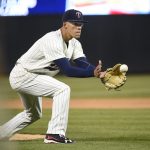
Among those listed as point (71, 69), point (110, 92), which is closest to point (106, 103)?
point (110, 92)

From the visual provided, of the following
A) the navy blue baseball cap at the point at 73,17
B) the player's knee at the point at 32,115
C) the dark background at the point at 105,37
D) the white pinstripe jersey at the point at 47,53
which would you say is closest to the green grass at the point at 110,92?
the dark background at the point at 105,37

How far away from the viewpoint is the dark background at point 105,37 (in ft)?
52.3

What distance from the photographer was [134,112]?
8.78 meters

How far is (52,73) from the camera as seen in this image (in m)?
5.30

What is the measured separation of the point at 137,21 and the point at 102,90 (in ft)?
12.6

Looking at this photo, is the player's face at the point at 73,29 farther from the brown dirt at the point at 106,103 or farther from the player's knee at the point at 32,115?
the brown dirt at the point at 106,103

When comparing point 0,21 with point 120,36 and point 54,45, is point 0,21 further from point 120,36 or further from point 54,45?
point 120,36

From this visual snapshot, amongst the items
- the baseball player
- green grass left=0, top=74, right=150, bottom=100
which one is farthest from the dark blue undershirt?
green grass left=0, top=74, right=150, bottom=100

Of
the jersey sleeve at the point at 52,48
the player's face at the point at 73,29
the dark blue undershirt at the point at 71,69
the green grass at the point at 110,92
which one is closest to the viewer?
the dark blue undershirt at the point at 71,69

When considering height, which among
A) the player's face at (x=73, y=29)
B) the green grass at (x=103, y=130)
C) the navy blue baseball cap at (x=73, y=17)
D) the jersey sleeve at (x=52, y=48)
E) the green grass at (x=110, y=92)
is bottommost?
the green grass at (x=110, y=92)

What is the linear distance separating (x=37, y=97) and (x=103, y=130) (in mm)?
1356

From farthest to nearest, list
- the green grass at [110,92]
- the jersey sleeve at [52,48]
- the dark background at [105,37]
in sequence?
the dark background at [105,37], the green grass at [110,92], the jersey sleeve at [52,48]

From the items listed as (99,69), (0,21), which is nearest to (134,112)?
(99,69)

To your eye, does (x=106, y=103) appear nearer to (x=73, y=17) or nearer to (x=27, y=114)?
(x=27, y=114)
